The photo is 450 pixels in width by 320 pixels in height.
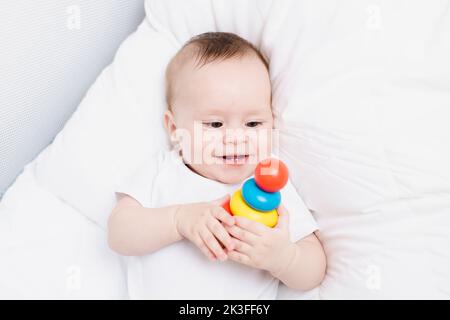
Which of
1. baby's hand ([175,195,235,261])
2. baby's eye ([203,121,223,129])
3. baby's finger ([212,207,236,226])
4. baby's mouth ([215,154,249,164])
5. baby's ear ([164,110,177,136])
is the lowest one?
baby's hand ([175,195,235,261])

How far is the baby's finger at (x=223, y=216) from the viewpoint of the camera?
85 cm

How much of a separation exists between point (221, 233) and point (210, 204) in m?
0.08

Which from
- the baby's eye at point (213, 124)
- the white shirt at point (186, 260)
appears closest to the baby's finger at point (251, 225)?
the white shirt at point (186, 260)

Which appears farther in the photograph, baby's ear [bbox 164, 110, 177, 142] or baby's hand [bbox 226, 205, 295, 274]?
baby's ear [bbox 164, 110, 177, 142]

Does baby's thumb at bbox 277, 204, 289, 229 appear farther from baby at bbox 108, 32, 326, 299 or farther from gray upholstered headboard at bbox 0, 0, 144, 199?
gray upholstered headboard at bbox 0, 0, 144, 199

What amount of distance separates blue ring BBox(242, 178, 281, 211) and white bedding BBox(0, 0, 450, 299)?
22 centimetres

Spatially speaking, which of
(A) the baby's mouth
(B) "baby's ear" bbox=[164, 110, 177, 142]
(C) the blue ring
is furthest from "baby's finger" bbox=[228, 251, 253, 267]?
(B) "baby's ear" bbox=[164, 110, 177, 142]

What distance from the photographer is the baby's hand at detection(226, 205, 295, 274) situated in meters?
0.85

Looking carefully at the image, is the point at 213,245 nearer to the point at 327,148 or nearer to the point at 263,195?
the point at 263,195

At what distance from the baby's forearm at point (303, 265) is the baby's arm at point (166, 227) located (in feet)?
0.43

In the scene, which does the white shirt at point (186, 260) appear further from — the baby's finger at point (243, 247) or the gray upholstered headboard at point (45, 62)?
the gray upholstered headboard at point (45, 62)

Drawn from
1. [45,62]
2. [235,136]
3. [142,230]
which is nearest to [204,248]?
[142,230]

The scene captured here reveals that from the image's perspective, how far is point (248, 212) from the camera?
0.84 m

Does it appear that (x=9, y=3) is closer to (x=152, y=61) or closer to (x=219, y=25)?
(x=152, y=61)
